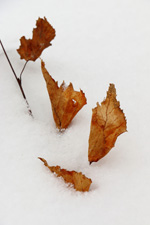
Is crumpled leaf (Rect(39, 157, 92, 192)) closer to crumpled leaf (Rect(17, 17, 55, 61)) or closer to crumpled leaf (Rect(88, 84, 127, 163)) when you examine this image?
crumpled leaf (Rect(88, 84, 127, 163))

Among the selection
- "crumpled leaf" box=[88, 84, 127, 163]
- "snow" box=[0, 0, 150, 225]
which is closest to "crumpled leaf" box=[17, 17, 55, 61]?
"snow" box=[0, 0, 150, 225]

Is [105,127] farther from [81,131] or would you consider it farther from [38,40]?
[38,40]

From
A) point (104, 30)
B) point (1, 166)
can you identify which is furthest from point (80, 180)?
point (104, 30)

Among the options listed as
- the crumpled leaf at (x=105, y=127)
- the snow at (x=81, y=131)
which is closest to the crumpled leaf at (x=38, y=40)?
the snow at (x=81, y=131)

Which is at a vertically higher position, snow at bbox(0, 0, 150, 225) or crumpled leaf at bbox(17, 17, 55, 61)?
crumpled leaf at bbox(17, 17, 55, 61)

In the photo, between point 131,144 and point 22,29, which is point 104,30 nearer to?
point 22,29

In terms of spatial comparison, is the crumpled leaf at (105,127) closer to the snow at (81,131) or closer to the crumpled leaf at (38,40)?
the snow at (81,131)
